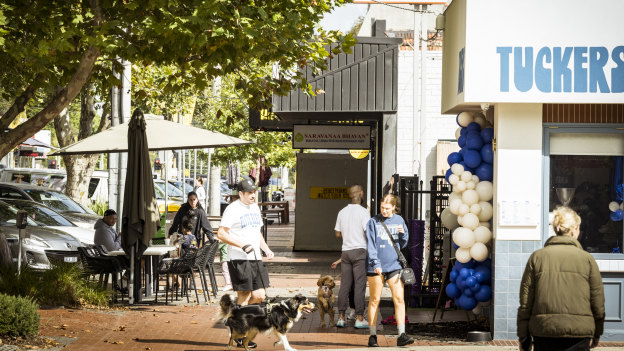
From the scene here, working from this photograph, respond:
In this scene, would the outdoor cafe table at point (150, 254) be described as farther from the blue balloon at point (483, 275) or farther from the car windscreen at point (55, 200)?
the car windscreen at point (55, 200)

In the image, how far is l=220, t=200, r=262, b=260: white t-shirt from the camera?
10.0 m

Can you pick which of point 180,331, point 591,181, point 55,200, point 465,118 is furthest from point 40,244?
point 591,181

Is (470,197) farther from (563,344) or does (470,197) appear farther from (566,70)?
(563,344)

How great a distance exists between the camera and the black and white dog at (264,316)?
9.33 meters

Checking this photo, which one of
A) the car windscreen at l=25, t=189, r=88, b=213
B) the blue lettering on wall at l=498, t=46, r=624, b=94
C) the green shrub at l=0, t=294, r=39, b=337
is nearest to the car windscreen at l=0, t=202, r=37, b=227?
the car windscreen at l=25, t=189, r=88, b=213

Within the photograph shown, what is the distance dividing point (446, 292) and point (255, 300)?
2583 mm

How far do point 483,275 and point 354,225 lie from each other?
5.66ft

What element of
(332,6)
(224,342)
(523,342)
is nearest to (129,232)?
(224,342)

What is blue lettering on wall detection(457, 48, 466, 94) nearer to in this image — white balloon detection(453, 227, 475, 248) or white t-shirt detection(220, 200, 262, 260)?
white balloon detection(453, 227, 475, 248)

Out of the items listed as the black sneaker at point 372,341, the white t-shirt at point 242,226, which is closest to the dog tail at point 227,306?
the white t-shirt at point 242,226

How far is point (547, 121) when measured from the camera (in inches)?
407

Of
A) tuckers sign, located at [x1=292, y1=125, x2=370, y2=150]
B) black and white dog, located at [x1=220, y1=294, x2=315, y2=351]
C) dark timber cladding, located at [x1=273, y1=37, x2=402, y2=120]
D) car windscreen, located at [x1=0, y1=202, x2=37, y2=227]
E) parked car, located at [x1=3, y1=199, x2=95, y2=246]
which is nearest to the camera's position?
black and white dog, located at [x1=220, y1=294, x2=315, y2=351]

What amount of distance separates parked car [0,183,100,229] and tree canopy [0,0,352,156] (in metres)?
6.95

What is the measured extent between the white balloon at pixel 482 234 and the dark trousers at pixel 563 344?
14.1 feet
